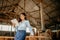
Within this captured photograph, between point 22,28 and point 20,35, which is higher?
point 22,28

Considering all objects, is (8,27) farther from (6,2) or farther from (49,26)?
(49,26)

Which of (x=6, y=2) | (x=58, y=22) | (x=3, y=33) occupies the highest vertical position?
(x=6, y=2)

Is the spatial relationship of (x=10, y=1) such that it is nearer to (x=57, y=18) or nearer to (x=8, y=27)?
(x=8, y=27)

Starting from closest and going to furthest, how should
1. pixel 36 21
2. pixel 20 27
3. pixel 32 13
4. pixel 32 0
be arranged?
pixel 20 27 → pixel 32 0 → pixel 32 13 → pixel 36 21

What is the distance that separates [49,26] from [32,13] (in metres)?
1.90

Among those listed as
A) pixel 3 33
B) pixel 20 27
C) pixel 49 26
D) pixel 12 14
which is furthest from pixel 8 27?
pixel 20 27

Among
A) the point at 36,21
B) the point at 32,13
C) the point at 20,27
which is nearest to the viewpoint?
the point at 20,27

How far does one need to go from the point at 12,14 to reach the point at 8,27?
168cm

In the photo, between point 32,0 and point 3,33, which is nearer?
point 32,0

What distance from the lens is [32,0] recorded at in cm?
966

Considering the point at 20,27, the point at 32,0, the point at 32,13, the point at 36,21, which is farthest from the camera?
the point at 36,21

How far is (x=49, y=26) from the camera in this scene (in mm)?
11367

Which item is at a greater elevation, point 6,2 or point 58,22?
point 6,2

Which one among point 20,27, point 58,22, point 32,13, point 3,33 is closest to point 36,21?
point 32,13
